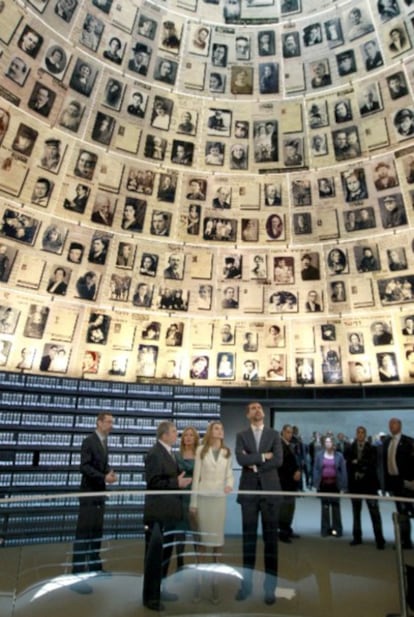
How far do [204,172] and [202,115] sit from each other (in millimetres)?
1312

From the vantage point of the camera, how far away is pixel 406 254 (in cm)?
1105

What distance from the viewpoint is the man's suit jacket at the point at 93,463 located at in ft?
18.7

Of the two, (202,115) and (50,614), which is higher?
(202,115)

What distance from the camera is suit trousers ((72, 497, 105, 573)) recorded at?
449cm

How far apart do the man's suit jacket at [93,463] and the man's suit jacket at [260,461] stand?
165 cm

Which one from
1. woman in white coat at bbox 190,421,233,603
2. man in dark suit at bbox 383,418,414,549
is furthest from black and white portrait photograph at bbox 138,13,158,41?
man in dark suit at bbox 383,418,414,549

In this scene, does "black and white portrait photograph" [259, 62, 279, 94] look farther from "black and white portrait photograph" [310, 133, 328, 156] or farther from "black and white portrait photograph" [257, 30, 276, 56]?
"black and white portrait photograph" [310, 133, 328, 156]

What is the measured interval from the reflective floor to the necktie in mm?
2596

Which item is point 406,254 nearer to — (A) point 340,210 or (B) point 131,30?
(A) point 340,210

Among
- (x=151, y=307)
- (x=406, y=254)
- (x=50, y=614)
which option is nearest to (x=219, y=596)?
(x=50, y=614)

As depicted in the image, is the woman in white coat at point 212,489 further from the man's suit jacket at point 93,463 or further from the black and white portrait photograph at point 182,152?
the black and white portrait photograph at point 182,152

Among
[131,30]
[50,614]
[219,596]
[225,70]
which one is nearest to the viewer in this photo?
[50,614]

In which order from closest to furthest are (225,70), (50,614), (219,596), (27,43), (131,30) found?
(50,614), (219,596), (27,43), (131,30), (225,70)

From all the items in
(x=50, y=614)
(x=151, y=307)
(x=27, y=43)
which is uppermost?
(x=27, y=43)
